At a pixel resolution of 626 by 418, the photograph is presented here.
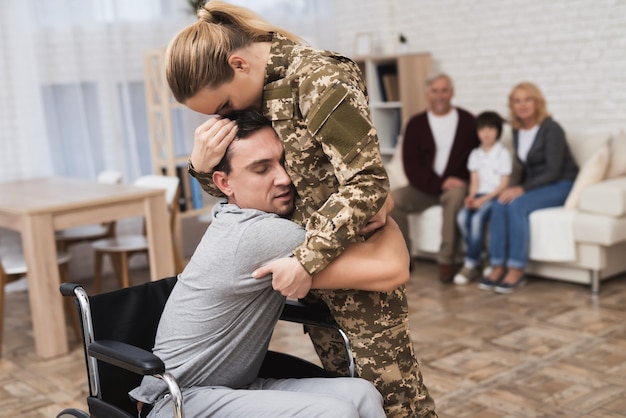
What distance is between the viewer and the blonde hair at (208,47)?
1.59 m

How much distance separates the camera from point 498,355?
11.0ft

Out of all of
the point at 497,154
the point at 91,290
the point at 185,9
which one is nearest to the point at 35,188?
the point at 91,290

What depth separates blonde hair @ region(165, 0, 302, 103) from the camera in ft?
5.21

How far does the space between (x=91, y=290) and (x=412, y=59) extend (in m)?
2.83

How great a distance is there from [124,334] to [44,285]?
2.04 m

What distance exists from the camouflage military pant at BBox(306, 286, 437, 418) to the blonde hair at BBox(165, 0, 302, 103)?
1.85ft

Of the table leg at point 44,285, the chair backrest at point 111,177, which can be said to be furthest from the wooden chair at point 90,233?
the table leg at point 44,285

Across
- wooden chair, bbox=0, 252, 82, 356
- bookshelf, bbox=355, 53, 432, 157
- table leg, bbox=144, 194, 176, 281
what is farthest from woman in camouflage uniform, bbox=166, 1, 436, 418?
bookshelf, bbox=355, 53, 432, 157

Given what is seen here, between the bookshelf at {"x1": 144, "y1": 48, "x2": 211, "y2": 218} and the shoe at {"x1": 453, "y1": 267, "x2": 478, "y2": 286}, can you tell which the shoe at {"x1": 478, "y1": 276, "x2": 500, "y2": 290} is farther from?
the bookshelf at {"x1": 144, "y1": 48, "x2": 211, "y2": 218}

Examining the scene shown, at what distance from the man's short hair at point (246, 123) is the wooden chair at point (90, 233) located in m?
3.10

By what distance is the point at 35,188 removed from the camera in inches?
178

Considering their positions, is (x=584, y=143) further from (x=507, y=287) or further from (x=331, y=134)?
(x=331, y=134)

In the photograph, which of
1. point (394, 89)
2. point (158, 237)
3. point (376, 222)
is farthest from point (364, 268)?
point (394, 89)

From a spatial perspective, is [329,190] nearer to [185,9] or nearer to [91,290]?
[91,290]
